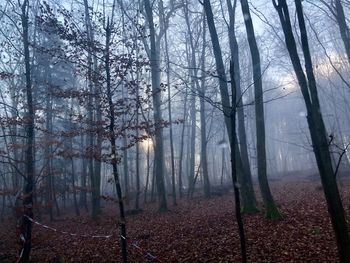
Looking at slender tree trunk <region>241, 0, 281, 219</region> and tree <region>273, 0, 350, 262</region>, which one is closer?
tree <region>273, 0, 350, 262</region>

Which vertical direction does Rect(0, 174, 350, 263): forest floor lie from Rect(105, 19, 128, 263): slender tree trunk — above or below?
below

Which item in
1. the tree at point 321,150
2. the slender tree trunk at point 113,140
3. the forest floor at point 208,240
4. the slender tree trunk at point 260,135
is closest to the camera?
the tree at point 321,150

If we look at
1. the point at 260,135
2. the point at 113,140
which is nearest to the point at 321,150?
the point at 113,140

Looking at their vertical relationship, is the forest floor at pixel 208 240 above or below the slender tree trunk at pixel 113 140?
below

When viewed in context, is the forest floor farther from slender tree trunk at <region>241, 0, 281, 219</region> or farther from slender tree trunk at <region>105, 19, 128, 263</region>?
slender tree trunk at <region>105, 19, 128, 263</region>

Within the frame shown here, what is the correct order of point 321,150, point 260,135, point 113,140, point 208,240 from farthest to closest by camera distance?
1. point 260,135
2. point 208,240
3. point 113,140
4. point 321,150

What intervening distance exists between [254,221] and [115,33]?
741 cm

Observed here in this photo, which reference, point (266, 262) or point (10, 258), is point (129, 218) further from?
point (266, 262)

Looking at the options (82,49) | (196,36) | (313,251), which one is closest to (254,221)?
(313,251)

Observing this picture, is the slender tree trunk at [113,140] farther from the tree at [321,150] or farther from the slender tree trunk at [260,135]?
the slender tree trunk at [260,135]

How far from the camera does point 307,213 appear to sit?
10844 millimetres

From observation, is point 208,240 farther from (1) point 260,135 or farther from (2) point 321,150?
(2) point 321,150

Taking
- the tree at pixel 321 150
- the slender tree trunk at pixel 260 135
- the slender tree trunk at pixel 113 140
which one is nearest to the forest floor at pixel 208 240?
the slender tree trunk at pixel 260 135

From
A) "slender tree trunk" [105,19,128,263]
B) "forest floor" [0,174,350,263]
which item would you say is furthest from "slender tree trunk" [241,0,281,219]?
"slender tree trunk" [105,19,128,263]
